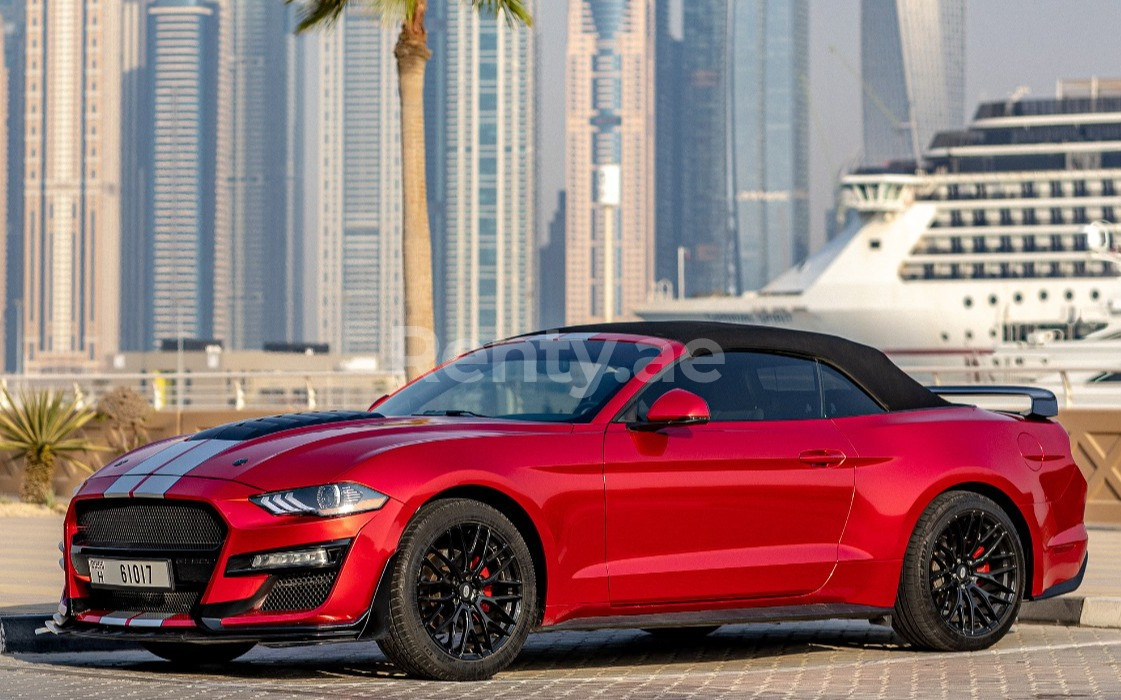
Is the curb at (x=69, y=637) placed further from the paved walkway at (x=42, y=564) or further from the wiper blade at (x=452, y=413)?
the wiper blade at (x=452, y=413)

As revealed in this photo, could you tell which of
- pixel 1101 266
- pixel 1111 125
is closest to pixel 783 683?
pixel 1101 266

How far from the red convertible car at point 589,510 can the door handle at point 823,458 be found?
1 cm

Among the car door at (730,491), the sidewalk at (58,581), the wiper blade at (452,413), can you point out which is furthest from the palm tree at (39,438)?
the car door at (730,491)

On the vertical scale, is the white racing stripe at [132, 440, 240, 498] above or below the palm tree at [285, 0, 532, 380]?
below

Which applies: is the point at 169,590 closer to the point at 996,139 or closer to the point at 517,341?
the point at 517,341

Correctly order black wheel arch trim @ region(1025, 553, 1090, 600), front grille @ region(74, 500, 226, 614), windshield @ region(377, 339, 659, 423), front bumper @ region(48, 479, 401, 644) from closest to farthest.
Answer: front bumper @ region(48, 479, 401, 644), front grille @ region(74, 500, 226, 614), windshield @ region(377, 339, 659, 423), black wheel arch trim @ region(1025, 553, 1090, 600)

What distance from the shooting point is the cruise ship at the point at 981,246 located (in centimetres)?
7475

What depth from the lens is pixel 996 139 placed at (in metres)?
80.8

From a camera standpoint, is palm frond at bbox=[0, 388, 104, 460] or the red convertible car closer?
the red convertible car

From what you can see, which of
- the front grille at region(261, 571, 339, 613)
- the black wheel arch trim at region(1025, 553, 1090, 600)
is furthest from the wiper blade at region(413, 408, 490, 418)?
the black wheel arch trim at region(1025, 553, 1090, 600)

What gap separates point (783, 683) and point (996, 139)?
252ft

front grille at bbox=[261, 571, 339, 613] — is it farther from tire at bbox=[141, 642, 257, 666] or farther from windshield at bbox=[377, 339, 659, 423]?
windshield at bbox=[377, 339, 659, 423]

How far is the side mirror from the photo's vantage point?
23.2 feet

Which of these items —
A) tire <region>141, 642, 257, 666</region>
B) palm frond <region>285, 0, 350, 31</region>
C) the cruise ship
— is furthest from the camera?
the cruise ship
